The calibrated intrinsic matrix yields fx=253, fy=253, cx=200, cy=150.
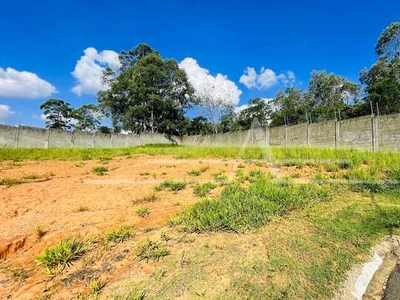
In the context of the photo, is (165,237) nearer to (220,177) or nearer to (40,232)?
(40,232)

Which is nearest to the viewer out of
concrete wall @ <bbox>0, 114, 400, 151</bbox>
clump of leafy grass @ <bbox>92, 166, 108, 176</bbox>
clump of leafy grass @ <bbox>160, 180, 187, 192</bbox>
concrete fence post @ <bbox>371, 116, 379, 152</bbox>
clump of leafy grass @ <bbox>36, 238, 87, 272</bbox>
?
clump of leafy grass @ <bbox>36, 238, 87, 272</bbox>

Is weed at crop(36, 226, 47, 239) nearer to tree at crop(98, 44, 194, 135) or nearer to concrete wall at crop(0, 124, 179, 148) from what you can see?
concrete wall at crop(0, 124, 179, 148)

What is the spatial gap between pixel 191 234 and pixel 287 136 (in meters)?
11.5

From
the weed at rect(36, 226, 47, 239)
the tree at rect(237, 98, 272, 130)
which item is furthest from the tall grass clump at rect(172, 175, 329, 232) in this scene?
the tree at rect(237, 98, 272, 130)

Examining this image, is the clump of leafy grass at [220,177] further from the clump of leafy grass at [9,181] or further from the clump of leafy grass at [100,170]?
the clump of leafy grass at [9,181]

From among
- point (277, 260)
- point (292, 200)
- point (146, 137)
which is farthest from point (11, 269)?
Answer: point (146, 137)

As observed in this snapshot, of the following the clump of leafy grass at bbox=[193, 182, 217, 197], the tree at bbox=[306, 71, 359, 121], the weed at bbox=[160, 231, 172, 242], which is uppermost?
the tree at bbox=[306, 71, 359, 121]

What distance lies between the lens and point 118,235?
212cm

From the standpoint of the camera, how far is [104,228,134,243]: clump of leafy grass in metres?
2.09

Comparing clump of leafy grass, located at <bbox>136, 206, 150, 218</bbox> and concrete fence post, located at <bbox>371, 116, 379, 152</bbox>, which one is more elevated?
concrete fence post, located at <bbox>371, 116, 379, 152</bbox>

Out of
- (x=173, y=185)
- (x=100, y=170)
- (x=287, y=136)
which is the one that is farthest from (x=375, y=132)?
(x=100, y=170)

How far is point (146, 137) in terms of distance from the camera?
23.3 meters

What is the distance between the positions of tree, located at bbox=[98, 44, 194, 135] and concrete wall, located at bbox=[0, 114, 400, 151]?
180 inches

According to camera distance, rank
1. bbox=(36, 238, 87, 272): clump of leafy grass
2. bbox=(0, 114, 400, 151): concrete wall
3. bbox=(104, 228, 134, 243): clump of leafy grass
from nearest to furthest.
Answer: bbox=(36, 238, 87, 272): clump of leafy grass
bbox=(104, 228, 134, 243): clump of leafy grass
bbox=(0, 114, 400, 151): concrete wall
